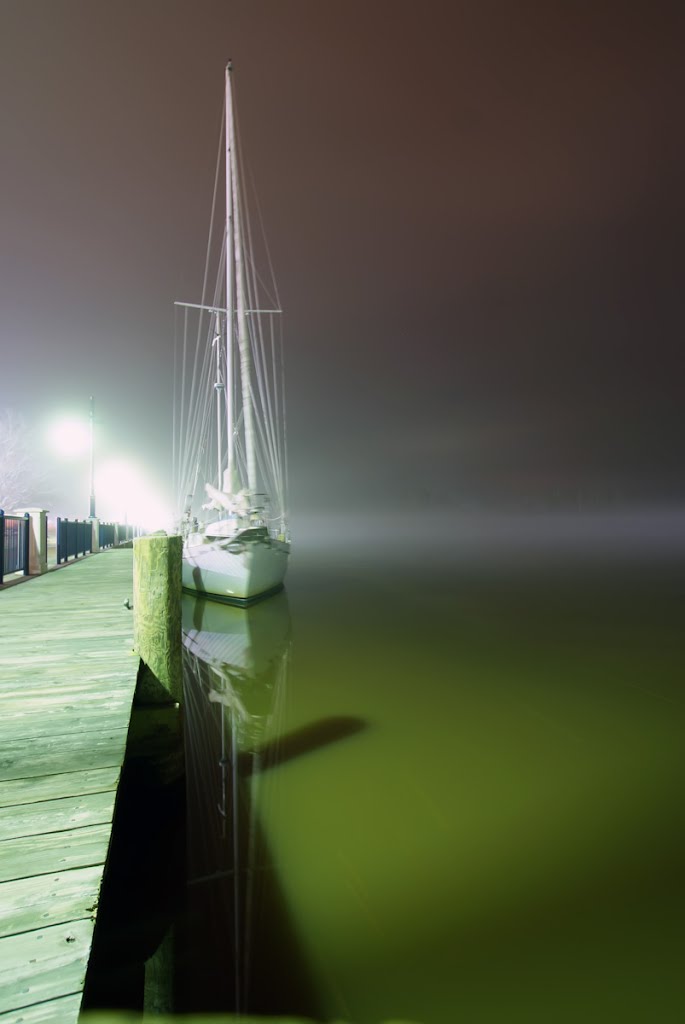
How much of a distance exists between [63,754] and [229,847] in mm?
2111

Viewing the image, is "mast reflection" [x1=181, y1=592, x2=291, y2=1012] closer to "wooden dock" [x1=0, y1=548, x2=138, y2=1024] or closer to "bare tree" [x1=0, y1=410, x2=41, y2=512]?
"wooden dock" [x1=0, y1=548, x2=138, y2=1024]

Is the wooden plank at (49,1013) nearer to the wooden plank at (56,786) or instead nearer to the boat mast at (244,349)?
the wooden plank at (56,786)

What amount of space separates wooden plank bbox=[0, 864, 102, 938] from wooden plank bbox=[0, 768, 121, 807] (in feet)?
2.45

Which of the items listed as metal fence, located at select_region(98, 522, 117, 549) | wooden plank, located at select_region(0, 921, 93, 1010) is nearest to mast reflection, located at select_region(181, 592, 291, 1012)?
wooden plank, located at select_region(0, 921, 93, 1010)

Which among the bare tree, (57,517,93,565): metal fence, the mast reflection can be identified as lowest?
the mast reflection

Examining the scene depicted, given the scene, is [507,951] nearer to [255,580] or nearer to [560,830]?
[560,830]

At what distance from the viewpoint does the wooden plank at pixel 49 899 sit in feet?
6.72

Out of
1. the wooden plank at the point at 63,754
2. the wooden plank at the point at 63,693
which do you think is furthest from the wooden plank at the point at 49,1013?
the wooden plank at the point at 63,693

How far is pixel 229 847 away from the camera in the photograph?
486 cm

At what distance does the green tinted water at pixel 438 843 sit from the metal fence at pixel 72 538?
1092 cm

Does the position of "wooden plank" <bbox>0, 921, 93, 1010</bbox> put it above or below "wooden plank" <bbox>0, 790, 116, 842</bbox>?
above

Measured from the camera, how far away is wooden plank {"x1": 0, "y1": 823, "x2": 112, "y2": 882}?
2334 millimetres

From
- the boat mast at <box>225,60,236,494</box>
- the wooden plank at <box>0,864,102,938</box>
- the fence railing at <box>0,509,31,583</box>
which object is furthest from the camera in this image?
the boat mast at <box>225,60,236,494</box>

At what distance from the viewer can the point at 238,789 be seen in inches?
238
